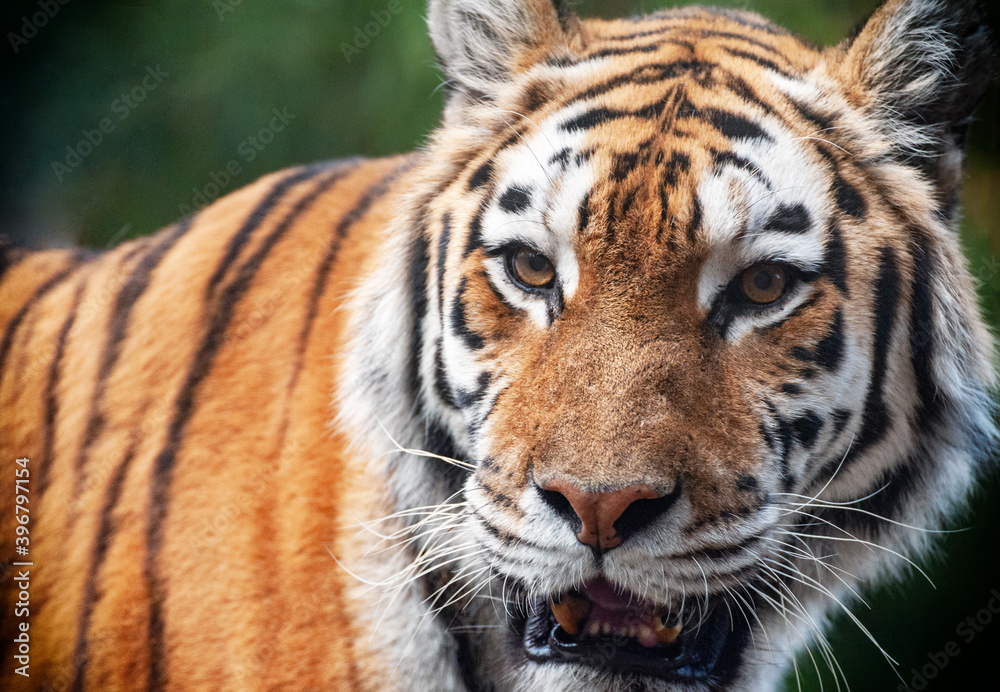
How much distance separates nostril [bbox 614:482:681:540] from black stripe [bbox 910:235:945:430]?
0.40m

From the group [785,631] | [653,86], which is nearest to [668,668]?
[785,631]

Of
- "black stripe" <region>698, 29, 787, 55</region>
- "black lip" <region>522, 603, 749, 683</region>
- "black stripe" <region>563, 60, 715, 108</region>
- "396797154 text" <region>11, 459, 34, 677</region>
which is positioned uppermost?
"black stripe" <region>698, 29, 787, 55</region>

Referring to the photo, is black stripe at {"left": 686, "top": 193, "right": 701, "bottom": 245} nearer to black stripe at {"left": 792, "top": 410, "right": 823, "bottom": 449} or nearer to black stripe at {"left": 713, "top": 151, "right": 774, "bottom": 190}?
black stripe at {"left": 713, "top": 151, "right": 774, "bottom": 190}

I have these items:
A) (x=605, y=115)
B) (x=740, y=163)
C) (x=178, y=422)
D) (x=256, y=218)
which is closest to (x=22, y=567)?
(x=178, y=422)

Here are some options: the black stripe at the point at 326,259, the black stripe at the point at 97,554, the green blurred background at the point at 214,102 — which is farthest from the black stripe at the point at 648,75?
the black stripe at the point at 97,554

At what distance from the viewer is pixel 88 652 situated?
1246 millimetres

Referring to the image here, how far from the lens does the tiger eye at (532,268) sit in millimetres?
992

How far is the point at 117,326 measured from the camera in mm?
1392

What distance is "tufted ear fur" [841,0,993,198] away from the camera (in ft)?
3.25

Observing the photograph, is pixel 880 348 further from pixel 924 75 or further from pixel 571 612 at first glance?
pixel 571 612

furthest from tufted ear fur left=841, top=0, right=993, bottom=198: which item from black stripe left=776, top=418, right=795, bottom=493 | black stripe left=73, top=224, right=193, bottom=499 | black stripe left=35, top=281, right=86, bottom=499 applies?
black stripe left=35, top=281, right=86, bottom=499

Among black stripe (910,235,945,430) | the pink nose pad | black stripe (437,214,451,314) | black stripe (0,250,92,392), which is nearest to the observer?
the pink nose pad

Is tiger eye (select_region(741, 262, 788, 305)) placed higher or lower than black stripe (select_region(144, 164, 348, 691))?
higher

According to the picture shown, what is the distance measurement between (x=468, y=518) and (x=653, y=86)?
0.58 m
